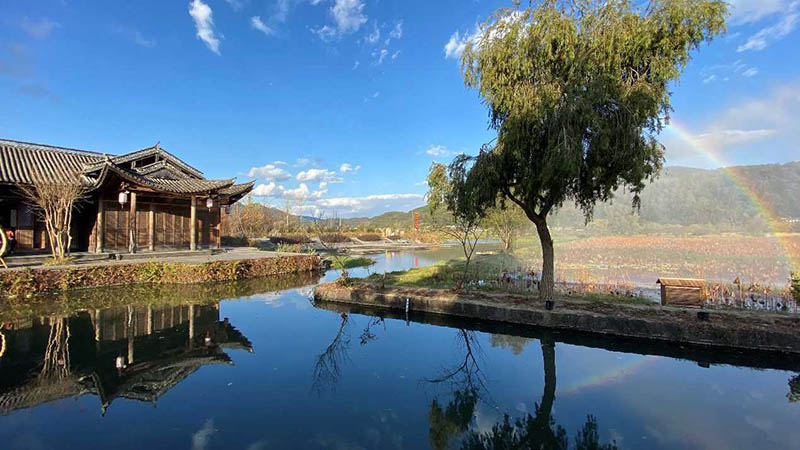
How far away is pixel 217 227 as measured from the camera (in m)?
19.0

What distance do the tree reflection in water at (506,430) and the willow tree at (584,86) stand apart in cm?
404

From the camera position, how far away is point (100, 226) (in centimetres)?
1457

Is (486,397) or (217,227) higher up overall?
(217,227)

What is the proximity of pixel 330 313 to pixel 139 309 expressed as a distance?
4.45 m

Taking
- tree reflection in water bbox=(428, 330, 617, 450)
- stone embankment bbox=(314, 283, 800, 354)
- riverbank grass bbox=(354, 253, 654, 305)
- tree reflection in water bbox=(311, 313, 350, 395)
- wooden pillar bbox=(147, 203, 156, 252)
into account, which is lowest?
tree reflection in water bbox=(428, 330, 617, 450)

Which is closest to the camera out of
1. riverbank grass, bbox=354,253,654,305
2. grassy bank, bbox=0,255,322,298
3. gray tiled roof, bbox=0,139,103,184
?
riverbank grass, bbox=354,253,654,305

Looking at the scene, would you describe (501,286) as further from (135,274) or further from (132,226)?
(132,226)

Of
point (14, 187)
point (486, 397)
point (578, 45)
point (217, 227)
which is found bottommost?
point (486, 397)

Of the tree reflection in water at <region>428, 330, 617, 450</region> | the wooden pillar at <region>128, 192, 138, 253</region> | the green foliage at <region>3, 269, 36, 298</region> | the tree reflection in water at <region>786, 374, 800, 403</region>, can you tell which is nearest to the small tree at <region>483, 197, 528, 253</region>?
the tree reflection in water at <region>786, 374, 800, 403</region>

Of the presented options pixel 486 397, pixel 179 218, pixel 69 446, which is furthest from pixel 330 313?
pixel 179 218

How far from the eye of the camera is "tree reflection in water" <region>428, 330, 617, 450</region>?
3566 mm

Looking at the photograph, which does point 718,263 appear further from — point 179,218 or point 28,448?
point 179,218

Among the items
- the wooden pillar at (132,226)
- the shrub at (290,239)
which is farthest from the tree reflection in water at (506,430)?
the shrub at (290,239)

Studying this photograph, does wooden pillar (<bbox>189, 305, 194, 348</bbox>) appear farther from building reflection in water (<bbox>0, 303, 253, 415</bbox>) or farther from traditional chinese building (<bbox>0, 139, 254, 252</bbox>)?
traditional chinese building (<bbox>0, 139, 254, 252</bbox>)
